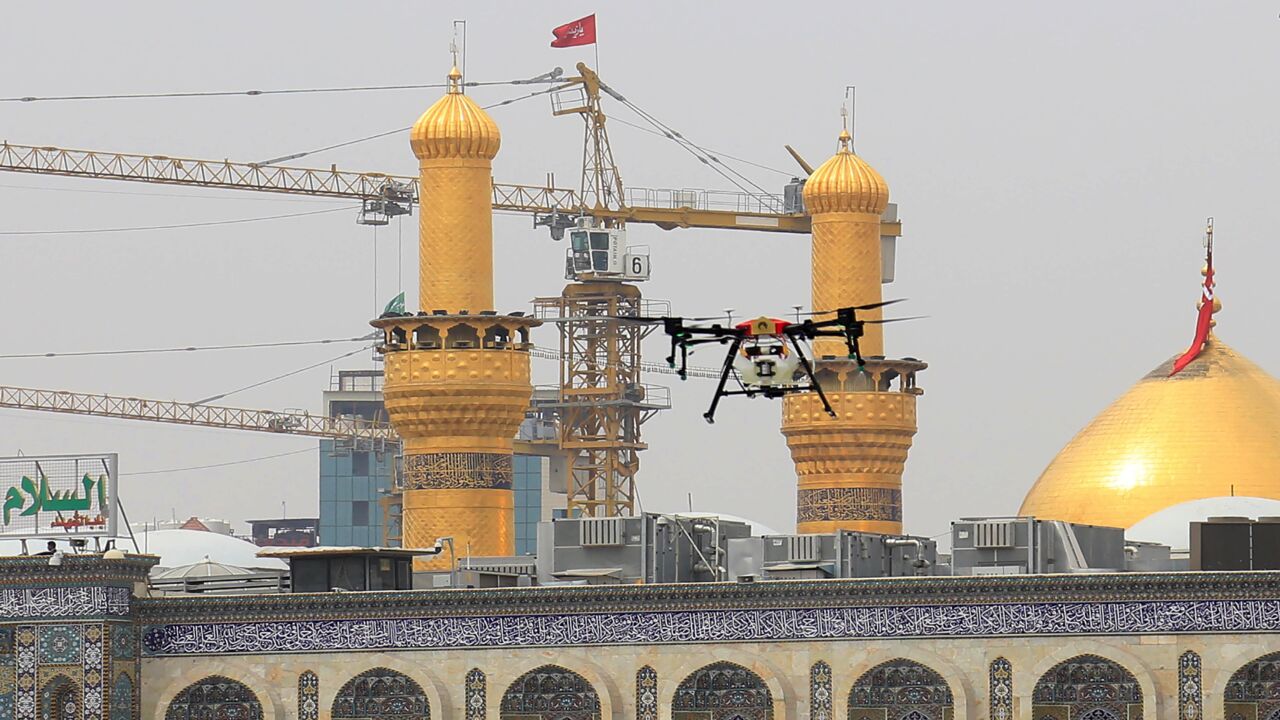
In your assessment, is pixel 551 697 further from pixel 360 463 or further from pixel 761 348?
pixel 360 463

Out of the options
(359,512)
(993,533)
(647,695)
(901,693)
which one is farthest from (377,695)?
(359,512)

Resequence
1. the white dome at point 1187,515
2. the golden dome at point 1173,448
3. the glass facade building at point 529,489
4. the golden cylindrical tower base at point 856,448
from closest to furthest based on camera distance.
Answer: the white dome at point 1187,515, the golden dome at point 1173,448, the golden cylindrical tower base at point 856,448, the glass facade building at point 529,489

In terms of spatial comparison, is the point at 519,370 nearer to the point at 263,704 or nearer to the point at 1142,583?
the point at 263,704

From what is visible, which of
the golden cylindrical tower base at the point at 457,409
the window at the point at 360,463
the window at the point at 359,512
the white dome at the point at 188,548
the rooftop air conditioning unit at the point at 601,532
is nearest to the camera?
the rooftop air conditioning unit at the point at 601,532

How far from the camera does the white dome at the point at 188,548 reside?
5769cm

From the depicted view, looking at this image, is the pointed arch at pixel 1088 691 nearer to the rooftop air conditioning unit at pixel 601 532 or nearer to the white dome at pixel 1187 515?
the rooftop air conditioning unit at pixel 601 532

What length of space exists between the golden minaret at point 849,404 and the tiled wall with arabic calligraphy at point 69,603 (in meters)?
31.1

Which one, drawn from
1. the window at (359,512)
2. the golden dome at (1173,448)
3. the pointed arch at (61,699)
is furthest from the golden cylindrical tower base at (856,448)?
the window at (359,512)

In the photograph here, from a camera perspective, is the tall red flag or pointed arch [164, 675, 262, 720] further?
the tall red flag

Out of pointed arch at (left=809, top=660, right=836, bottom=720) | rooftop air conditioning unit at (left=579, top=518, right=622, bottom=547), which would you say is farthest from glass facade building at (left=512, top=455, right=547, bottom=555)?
pointed arch at (left=809, top=660, right=836, bottom=720)

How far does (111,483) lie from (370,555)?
4.30m

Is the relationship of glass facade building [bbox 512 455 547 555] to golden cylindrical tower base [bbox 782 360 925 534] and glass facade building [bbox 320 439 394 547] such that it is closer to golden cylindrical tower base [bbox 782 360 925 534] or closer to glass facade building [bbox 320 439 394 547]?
glass facade building [bbox 320 439 394 547]

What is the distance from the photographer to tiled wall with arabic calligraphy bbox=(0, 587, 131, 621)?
4875 cm

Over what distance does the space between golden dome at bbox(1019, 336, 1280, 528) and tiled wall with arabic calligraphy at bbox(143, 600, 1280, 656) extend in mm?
26852
